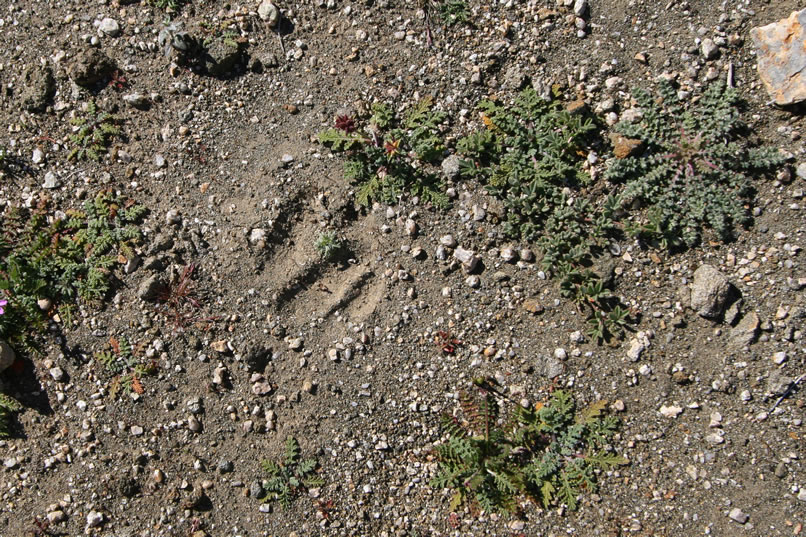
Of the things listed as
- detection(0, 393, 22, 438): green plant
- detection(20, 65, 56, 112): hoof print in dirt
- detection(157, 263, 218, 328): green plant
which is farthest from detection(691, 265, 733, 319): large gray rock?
detection(20, 65, 56, 112): hoof print in dirt

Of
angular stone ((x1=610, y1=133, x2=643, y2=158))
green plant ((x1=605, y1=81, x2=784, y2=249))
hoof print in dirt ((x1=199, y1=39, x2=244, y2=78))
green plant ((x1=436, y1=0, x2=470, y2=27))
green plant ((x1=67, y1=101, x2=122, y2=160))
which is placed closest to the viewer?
green plant ((x1=605, y1=81, x2=784, y2=249))

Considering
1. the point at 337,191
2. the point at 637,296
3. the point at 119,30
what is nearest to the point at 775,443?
the point at 637,296

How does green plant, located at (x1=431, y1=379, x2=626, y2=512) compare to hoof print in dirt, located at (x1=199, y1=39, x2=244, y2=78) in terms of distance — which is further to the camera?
hoof print in dirt, located at (x1=199, y1=39, x2=244, y2=78)

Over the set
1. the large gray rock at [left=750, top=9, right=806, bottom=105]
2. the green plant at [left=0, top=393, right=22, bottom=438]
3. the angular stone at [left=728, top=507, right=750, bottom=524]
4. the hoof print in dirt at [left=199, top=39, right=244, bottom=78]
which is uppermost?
the hoof print in dirt at [left=199, top=39, right=244, bottom=78]

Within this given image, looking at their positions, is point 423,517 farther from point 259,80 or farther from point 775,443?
point 259,80

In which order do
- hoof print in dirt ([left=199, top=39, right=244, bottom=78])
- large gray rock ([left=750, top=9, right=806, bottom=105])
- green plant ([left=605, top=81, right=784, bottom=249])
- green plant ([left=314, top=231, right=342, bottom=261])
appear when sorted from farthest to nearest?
1. hoof print in dirt ([left=199, top=39, right=244, bottom=78])
2. green plant ([left=314, top=231, right=342, bottom=261])
3. green plant ([left=605, top=81, right=784, bottom=249])
4. large gray rock ([left=750, top=9, right=806, bottom=105])

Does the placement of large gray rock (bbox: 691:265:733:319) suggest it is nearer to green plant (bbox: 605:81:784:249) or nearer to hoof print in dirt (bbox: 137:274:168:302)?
green plant (bbox: 605:81:784:249)

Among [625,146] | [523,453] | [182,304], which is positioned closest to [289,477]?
[182,304]
